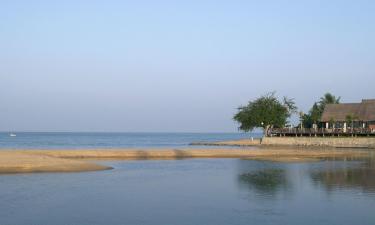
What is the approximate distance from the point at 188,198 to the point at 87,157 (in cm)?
2903

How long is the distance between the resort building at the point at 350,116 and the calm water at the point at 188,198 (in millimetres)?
46664

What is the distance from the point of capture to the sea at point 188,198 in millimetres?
21484

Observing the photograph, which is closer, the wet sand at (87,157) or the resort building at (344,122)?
the wet sand at (87,157)

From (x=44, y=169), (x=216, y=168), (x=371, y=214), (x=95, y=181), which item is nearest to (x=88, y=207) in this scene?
(x=95, y=181)

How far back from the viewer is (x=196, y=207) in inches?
950

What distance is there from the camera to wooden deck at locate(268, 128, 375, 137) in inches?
3169

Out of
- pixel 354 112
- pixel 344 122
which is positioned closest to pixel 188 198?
pixel 344 122

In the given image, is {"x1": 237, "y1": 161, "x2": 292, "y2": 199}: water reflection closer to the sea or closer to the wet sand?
the sea

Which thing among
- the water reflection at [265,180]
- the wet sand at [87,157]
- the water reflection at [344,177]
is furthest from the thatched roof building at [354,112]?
the water reflection at [265,180]

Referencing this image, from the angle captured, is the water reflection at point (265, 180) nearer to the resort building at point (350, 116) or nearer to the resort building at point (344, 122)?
the resort building at point (344, 122)

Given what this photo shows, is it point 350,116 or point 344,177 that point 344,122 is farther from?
point 344,177

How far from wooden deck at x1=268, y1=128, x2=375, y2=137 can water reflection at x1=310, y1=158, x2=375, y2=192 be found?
125ft

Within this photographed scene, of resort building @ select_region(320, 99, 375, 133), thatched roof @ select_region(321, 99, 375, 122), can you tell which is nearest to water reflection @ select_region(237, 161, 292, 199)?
resort building @ select_region(320, 99, 375, 133)

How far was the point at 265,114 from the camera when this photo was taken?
95.8 meters
